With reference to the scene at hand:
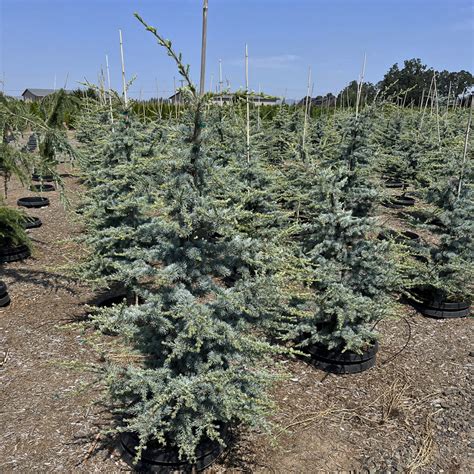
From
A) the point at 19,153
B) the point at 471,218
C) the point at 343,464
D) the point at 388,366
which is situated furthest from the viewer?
the point at 471,218

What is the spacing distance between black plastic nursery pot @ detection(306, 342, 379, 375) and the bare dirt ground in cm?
9

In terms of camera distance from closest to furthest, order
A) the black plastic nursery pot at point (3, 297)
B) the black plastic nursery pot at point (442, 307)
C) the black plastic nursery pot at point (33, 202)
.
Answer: the black plastic nursery pot at point (3, 297) < the black plastic nursery pot at point (442, 307) < the black plastic nursery pot at point (33, 202)

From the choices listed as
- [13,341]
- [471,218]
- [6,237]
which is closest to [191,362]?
[13,341]

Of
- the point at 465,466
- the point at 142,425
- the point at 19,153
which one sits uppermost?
the point at 19,153

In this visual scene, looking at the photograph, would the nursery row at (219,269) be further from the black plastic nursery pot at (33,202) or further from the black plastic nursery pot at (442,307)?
the black plastic nursery pot at (33,202)

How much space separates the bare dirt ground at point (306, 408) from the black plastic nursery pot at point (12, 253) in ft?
5.49

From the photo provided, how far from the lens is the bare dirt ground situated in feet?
10.9

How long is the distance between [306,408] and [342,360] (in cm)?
84

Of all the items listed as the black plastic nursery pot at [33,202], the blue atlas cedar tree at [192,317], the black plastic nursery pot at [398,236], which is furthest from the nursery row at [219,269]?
the black plastic nursery pot at [33,202]

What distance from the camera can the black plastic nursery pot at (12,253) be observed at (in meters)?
7.11

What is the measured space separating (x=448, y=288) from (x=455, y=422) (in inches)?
85.3

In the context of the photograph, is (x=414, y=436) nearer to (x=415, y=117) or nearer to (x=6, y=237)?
(x=6, y=237)

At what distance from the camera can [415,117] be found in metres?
15.6

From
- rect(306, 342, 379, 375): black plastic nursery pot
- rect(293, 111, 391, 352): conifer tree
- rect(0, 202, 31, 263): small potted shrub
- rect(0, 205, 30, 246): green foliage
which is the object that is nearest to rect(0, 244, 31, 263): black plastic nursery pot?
rect(0, 202, 31, 263): small potted shrub
